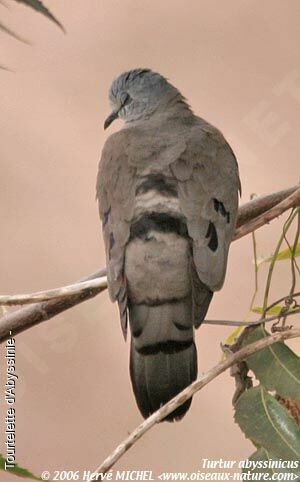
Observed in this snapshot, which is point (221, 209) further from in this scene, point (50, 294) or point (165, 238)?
point (50, 294)

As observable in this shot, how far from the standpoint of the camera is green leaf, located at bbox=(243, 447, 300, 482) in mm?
1107

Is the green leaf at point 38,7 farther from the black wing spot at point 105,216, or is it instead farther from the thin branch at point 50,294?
the black wing spot at point 105,216

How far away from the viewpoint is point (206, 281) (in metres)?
1.28

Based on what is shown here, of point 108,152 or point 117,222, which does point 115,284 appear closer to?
point 117,222

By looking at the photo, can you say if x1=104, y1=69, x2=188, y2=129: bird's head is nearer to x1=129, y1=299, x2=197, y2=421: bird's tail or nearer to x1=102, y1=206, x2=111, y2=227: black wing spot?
x1=102, y1=206, x2=111, y2=227: black wing spot

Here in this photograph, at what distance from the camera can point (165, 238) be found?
1.29 m

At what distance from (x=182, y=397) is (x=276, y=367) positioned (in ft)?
0.75

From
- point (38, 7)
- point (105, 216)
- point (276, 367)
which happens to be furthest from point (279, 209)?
point (38, 7)

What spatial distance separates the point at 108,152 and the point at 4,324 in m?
0.50

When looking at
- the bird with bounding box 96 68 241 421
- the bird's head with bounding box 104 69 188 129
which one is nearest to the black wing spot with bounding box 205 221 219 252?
the bird with bounding box 96 68 241 421

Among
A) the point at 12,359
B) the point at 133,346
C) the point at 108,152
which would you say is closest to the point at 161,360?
the point at 133,346

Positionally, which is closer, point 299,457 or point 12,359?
point 299,457

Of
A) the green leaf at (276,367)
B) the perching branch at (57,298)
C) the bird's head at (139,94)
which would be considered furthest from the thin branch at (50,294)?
the bird's head at (139,94)

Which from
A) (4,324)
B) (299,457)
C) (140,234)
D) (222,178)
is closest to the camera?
(299,457)
